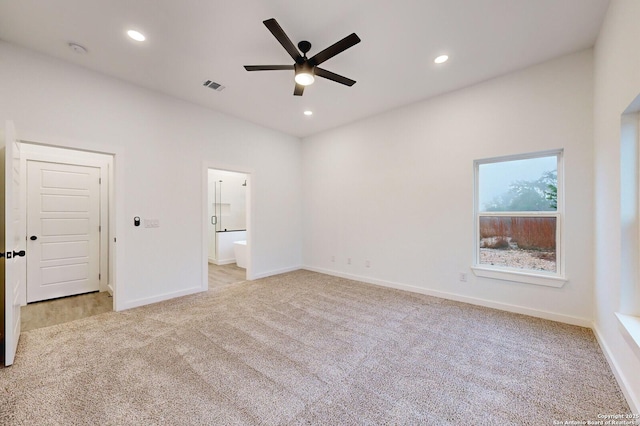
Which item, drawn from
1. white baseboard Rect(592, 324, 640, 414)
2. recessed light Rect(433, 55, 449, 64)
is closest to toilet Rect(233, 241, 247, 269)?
recessed light Rect(433, 55, 449, 64)

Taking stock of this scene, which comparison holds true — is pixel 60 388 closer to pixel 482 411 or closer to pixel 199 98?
pixel 482 411

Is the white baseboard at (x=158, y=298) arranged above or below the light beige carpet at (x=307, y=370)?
above

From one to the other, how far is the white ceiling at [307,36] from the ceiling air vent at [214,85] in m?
0.07

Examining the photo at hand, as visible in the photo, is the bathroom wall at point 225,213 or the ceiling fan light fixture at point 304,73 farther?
the bathroom wall at point 225,213

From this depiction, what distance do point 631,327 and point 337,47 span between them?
9.83 feet

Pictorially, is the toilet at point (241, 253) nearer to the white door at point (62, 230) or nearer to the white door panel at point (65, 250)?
the white door at point (62, 230)

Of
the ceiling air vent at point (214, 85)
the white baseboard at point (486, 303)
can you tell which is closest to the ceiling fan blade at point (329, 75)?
the ceiling air vent at point (214, 85)

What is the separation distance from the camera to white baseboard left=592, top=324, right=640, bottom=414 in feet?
5.39

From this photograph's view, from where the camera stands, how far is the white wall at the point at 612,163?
68.3 inches

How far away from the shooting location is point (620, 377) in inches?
74.5

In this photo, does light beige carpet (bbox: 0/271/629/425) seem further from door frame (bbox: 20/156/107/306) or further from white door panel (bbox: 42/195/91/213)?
white door panel (bbox: 42/195/91/213)

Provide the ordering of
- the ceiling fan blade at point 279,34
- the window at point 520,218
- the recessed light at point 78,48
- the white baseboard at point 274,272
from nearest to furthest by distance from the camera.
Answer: the ceiling fan blade at point 279,34 < the recessed light at point 78,48 < the window at point 520,218 < the white baseboard at point 274,272

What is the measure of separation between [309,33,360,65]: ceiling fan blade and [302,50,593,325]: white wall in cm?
230

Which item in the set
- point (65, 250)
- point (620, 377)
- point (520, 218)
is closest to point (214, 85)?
point (65, 250)
